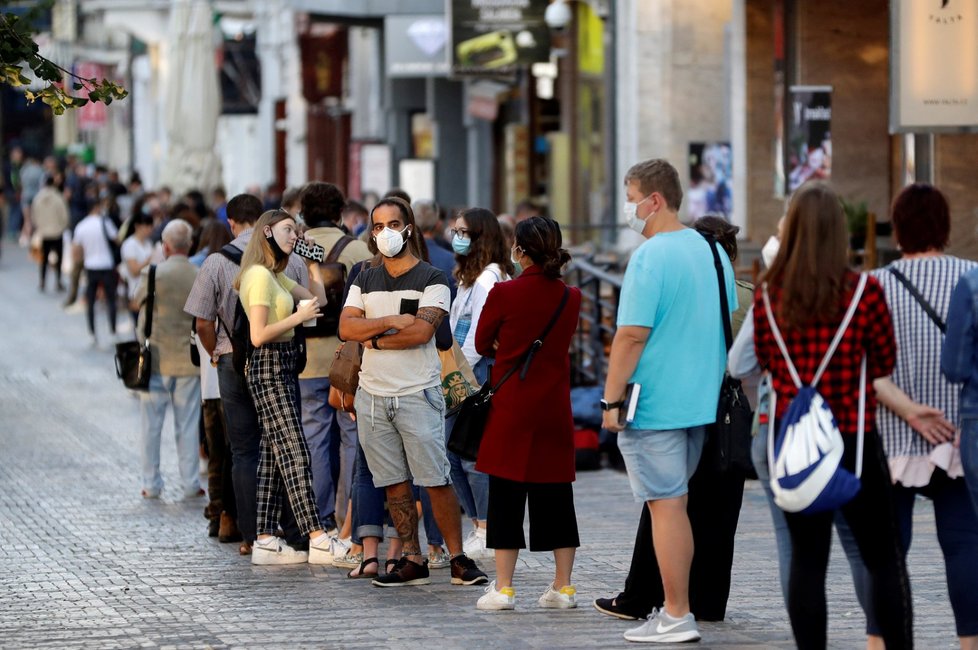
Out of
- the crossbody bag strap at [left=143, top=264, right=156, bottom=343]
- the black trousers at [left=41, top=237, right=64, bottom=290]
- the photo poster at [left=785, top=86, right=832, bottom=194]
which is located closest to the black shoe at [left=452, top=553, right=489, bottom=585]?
the crossbody bag strap at [left=143, top=264, right=156, bottom=343]

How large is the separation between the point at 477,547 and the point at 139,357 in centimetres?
351

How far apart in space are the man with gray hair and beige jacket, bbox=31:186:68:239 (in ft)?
61.9

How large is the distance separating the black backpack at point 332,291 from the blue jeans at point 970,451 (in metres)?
4.35

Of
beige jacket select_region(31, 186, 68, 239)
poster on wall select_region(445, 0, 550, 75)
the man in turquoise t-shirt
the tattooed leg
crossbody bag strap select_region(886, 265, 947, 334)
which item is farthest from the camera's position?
beige jacket select_region(31, 186, 68, 239)

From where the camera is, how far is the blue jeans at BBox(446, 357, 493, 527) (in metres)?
10.2

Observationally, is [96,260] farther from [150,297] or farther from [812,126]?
[150,297]

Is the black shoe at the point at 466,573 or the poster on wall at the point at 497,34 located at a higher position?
the poster on wall at the point at 497,34

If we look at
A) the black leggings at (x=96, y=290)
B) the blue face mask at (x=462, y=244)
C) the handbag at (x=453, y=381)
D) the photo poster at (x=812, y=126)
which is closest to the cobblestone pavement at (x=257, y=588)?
the handbag at (x=453, y=381)

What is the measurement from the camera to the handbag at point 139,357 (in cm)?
1234

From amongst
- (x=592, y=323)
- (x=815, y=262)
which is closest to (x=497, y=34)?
(x=592, y=323)

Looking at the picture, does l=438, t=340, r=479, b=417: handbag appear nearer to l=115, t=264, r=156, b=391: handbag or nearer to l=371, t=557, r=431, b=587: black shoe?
l=371, t=557, r=431, b=587: black shoe

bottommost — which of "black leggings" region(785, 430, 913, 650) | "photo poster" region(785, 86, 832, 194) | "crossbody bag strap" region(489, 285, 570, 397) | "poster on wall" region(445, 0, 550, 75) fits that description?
"black leggings" region(785, 430, 913, 650)

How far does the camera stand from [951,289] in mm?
6871

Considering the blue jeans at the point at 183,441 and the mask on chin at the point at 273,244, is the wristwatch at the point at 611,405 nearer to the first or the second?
the mask on chin at the point at 273,244
